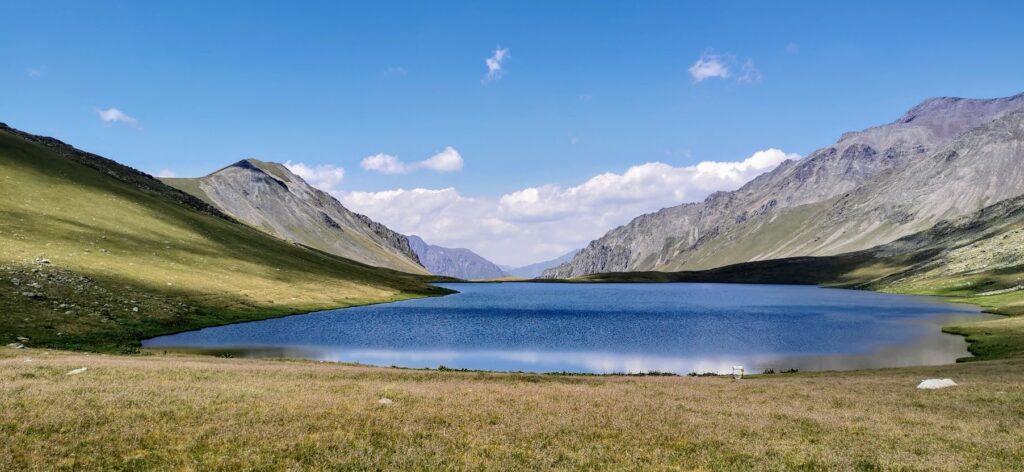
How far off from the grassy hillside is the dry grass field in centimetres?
4021

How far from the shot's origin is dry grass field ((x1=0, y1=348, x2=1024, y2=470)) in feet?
54.2

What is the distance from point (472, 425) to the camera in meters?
20.9

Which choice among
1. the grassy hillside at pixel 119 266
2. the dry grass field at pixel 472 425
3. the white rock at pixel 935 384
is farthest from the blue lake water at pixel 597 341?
the dry grass field at pixel 472 425

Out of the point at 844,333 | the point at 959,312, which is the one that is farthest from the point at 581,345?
the point at 959,312

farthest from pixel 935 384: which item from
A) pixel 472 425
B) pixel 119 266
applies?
pixel 119 266

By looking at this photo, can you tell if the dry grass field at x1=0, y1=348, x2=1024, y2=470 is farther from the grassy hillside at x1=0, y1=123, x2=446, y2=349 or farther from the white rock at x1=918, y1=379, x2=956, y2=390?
the grassy hillside at x1=0, y1=123, x2=446, y2=349

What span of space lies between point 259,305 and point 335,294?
35938 millimetres

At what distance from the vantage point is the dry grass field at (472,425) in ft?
54.2

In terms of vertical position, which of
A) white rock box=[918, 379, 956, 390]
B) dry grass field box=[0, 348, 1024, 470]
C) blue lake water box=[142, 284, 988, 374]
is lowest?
blue lake water box=[142, 284, 988, 374]

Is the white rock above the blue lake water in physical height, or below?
above

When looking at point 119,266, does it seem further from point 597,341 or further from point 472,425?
point 472,425

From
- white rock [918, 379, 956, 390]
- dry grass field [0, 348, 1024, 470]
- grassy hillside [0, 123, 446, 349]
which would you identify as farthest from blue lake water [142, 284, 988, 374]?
dry grass field [0, 348, 1024, 470]

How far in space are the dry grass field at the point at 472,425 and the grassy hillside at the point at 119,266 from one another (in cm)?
4021

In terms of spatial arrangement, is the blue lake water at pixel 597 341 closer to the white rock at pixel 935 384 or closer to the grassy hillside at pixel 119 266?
the grassy hillside at pixel 119 266
